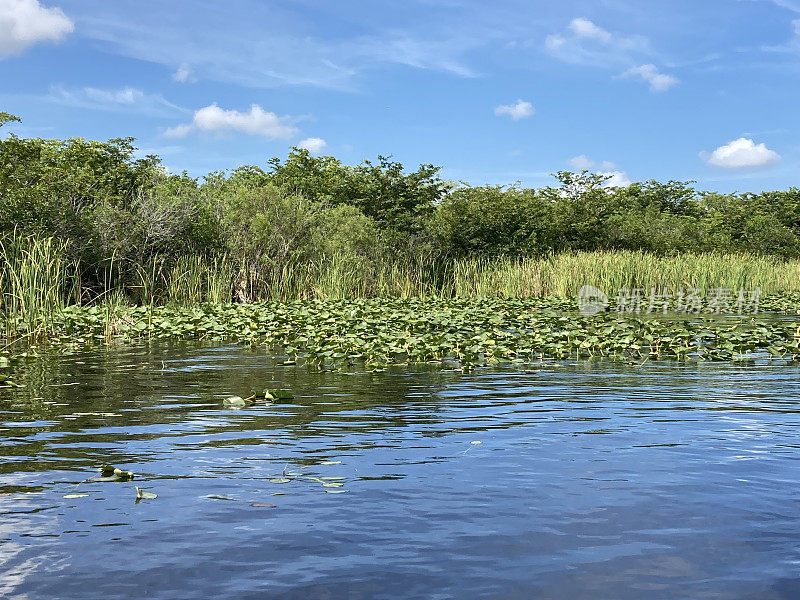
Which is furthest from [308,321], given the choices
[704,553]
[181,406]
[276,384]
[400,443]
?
[704,553]

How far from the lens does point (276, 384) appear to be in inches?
320

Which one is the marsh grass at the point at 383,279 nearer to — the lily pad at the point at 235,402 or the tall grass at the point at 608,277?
the tall grass at the point at 608,277

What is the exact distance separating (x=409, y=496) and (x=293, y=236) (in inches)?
686

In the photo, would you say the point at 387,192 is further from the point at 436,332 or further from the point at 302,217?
the point at 436,332

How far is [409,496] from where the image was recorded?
4.15 m

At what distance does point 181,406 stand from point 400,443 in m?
2.31

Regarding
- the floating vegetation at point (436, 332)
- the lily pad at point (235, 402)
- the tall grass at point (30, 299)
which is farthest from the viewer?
the tall grass at point (30, 299)

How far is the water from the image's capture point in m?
3.16

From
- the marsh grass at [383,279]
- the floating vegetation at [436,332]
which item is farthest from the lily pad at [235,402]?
the marsh grass at [383,279]

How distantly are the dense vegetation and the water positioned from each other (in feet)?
24.1

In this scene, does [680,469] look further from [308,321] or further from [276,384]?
[308,321]

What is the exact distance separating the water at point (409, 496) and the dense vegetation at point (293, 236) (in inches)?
290

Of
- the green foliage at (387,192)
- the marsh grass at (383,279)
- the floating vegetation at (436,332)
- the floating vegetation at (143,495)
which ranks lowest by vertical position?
the floating vegetation at (143,495)

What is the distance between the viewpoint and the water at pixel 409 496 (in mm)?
3162
